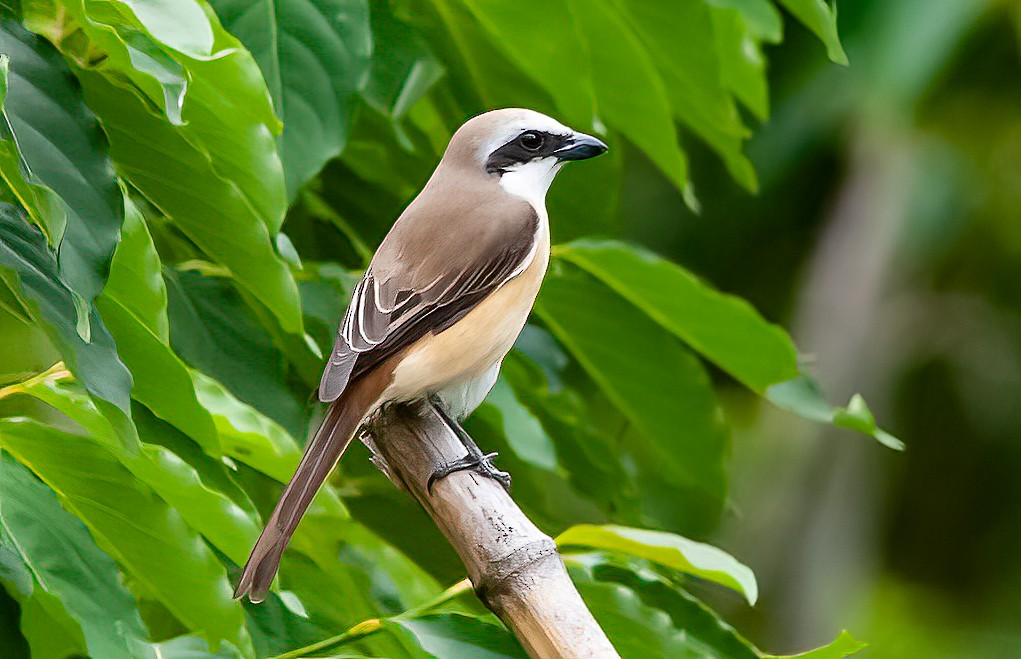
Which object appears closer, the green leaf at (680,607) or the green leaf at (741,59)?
the green leaf at (680,607)

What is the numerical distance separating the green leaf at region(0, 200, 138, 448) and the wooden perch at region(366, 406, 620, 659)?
344 millimetres

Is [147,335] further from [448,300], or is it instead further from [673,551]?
[673,551]

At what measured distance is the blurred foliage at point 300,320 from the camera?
1.38 meters

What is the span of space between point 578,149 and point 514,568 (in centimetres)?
79

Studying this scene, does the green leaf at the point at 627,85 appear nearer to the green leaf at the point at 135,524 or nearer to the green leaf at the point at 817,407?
the green leaf at the point at 817,407

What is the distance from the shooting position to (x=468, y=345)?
5.56 ft

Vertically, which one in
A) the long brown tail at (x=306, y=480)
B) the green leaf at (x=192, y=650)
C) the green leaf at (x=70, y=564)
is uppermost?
the long brown tail at (x=306, y=480)

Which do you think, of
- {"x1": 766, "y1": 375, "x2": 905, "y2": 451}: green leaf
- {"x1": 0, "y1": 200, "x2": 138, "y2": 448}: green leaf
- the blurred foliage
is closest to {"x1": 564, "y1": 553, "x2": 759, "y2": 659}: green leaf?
the blurred foliage

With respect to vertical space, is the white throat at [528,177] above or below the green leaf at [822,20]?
below

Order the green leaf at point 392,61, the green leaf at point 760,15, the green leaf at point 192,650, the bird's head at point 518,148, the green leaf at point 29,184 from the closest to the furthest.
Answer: the green leaf at point 29,184
the green leaf at point 192,650
the bird's head at point 518,148
the green leaf at point 392,61
the green leaf at point 760,15

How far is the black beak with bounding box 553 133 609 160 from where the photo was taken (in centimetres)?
188

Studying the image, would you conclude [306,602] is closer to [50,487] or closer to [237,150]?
[50,487]

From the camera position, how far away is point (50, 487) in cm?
147

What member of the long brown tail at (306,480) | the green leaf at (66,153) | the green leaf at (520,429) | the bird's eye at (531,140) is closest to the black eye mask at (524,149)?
the bird's eye at (531,140)
